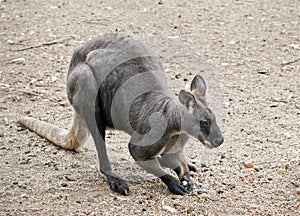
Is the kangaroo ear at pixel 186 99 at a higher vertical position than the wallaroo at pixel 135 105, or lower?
higher

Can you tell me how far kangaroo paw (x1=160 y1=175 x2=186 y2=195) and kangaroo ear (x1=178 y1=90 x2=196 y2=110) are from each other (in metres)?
0.55

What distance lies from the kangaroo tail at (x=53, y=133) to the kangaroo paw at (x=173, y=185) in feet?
2.82

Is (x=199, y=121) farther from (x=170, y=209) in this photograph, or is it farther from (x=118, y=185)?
(x=118, y=185)

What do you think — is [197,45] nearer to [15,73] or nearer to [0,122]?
[15,73]

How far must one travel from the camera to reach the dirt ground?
4000 mm

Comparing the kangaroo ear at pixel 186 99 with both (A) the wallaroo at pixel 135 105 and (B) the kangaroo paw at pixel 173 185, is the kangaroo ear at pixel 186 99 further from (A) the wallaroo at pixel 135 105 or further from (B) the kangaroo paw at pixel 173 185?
(B) the kangaroo paw at pixel 173 185

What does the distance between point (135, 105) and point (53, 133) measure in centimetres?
90

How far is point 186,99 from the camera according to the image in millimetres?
3863

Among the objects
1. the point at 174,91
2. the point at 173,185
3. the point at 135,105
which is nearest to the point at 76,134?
the point at 135,105

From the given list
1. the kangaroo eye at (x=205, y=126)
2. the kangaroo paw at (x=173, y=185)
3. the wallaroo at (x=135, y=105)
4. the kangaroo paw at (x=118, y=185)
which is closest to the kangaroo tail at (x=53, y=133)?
the wallaroo at (x=135, y=105)

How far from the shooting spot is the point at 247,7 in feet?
27.5

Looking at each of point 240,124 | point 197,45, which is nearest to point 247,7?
point 197,45

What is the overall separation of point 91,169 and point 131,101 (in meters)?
0.63

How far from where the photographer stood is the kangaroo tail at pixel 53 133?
4.65 meters
